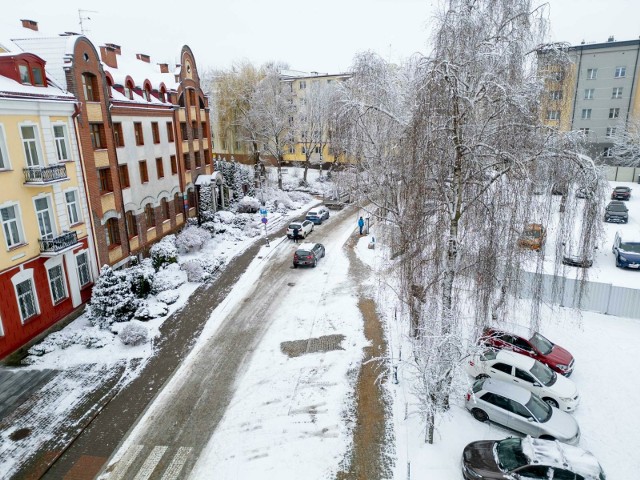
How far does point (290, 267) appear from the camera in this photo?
2781cm

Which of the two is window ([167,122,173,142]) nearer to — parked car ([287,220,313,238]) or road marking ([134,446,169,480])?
parked car ([287,220,313,238])

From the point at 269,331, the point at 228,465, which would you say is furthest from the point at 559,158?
the point at 269,331

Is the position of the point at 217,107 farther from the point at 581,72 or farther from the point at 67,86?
the point at 581,72

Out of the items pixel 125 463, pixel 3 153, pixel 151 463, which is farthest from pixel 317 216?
pixel 125 463

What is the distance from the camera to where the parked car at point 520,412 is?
40.6ft

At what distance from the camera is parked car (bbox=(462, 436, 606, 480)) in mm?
10336

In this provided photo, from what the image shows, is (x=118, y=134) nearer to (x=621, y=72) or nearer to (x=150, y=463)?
(x=150, y=463)

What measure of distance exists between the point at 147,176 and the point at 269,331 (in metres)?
15.7

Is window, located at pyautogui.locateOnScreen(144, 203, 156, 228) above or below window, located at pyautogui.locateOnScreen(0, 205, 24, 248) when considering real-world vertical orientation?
below

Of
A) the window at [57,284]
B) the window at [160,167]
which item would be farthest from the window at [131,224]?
the window at [57,284]

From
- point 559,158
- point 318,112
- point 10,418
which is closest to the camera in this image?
point 559,158

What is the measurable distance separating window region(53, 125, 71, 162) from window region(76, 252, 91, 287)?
16.1 feet

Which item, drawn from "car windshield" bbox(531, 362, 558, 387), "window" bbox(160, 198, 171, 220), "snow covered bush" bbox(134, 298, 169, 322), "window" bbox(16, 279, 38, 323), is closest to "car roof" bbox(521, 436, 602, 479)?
"car windshield" bbox(531, 362, 558, 387)

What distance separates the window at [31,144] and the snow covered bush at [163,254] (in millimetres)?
8925
